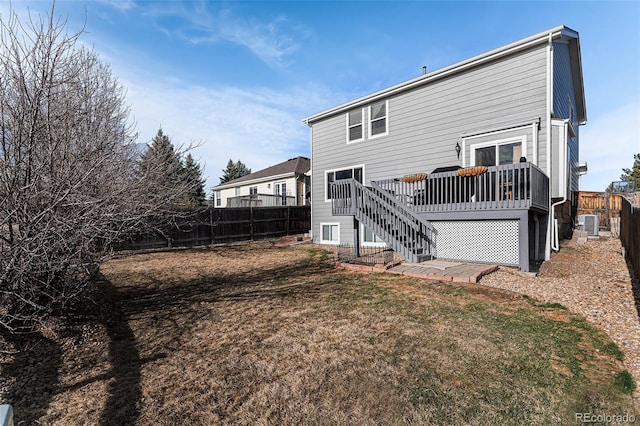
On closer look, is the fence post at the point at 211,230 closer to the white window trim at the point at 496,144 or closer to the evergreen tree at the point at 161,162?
the evergreen tree at the point at 161,162

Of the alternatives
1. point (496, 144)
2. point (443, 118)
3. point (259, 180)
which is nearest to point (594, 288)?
point (496, 144)

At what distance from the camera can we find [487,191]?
734 centimetres

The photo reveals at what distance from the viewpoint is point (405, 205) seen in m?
8.40

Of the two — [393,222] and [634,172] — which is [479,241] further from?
[634,172]

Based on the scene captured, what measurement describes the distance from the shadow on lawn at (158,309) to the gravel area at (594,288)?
4.06m

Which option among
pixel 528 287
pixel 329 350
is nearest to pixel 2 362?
pixel 329 350

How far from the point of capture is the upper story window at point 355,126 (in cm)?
1202

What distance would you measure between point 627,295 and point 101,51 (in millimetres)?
10301

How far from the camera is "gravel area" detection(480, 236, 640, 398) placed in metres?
3.66

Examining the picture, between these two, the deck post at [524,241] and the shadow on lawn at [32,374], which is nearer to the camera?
the shadow on lawn at [32,374]

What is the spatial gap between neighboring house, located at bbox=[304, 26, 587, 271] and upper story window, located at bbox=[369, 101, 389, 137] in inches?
2.9

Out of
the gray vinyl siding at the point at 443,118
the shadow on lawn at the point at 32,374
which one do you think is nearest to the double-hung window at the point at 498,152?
the gray vinyl siding at the point at 443,118

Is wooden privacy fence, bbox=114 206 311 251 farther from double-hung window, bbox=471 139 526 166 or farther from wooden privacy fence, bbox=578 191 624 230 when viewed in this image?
wooden privacy fence, bbox=578 191 624 230

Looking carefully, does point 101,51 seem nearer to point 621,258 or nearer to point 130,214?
point 130,214
